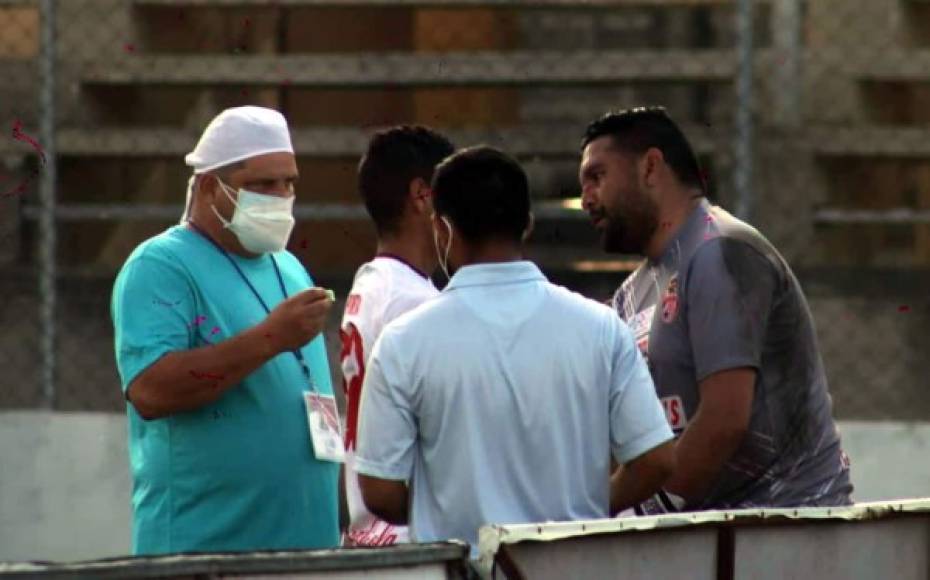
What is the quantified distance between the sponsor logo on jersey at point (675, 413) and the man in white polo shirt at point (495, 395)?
1.84 feet

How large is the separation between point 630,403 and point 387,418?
0.49 meters

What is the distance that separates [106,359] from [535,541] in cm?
486

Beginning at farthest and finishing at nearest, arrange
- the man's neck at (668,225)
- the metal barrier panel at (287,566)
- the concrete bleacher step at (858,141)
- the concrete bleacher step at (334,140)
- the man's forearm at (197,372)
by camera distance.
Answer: the concrete bleacher step at (858,141) → the concrete bleacher step at (334,140) → the man's neck at (668,225) → the man's forearm at (197,372) → the metal barrier panel at (287,566)

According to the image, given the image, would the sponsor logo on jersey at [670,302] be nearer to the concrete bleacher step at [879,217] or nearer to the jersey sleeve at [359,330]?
the jersey sleeve at [359,330]

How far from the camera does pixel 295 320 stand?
4.67m

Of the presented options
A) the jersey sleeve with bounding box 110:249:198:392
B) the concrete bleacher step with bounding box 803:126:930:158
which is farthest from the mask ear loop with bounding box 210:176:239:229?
A: the concrete bleacher step with bounding box 803:126:930:158

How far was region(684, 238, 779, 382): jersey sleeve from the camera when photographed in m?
4.75

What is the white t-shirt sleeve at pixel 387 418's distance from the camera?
4172 millimetres

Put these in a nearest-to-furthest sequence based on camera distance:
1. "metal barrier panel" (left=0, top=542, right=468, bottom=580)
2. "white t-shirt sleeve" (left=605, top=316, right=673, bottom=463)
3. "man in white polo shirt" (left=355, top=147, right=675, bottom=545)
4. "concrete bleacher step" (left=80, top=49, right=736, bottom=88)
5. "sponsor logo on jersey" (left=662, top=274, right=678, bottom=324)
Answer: "metal barrier panel" (left=0, top=542, right=468, bottom=580) < "man in white polo shirt" (left=355, top=147, right=675, bottom=545) < "white t-shirt sleeve" (left=605, top=316, right=673, bottom=463) < "sponsor logo on jersey" (left=662, top=274, right=678, bottom=324) < "concrete bleacher step" (left=80, top=49, right=736, bottom=88)

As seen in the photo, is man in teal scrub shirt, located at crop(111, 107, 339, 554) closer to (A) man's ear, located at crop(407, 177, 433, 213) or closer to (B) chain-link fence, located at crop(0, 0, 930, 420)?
(A) man's ear, located at crop(407, 177, 433, 213)

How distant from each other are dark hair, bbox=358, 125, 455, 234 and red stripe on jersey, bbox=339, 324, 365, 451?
1.03 ft

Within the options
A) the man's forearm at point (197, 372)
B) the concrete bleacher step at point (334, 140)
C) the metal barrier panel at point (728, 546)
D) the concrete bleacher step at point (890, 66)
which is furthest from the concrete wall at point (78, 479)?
the metal barrier panel at point (728, 546)

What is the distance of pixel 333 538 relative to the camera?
504 centimetres

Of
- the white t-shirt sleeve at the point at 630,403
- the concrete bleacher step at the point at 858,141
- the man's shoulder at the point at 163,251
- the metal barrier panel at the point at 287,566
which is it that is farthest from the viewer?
the concrete bleacher step at the point at 858,141
